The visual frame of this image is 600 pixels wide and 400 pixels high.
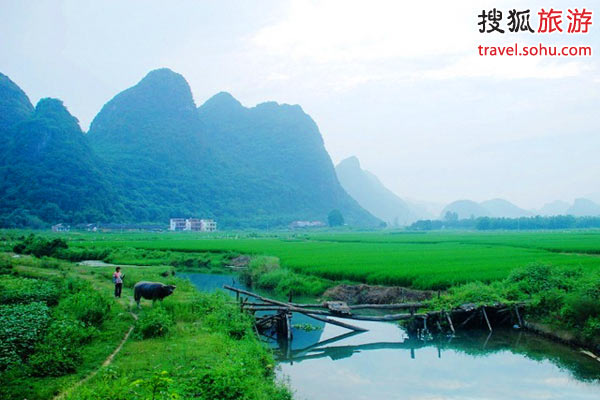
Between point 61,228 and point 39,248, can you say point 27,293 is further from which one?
point 61,228

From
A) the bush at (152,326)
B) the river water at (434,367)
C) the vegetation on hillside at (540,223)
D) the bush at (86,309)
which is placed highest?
the vegetation on hillside at (540,223)

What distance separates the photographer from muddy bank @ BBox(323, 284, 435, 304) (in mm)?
17013

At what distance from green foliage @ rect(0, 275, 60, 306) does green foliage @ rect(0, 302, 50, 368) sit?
1.31m

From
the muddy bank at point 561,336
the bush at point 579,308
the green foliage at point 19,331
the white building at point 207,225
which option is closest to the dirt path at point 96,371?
the green foliage at point 19,331

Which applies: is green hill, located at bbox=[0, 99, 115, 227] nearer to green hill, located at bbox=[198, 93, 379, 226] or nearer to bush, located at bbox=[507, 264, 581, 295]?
green hill, located at bbox=[198, 93, 379, 226]

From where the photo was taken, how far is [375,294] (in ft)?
57.9

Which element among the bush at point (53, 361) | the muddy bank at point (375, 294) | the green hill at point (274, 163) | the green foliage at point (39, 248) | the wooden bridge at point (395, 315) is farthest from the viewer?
the green hill at point (274, 163)

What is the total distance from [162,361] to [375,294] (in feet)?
36.7

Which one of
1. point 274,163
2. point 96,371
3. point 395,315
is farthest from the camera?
point 274,163

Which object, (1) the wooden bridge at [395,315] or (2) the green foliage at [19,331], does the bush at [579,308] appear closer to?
(1) the wooden bridge at [395,315]

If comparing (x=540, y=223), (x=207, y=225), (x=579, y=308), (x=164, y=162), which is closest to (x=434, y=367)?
(x=579, y=308)

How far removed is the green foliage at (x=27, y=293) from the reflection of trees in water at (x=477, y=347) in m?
6.31

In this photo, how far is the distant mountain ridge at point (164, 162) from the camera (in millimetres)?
73438

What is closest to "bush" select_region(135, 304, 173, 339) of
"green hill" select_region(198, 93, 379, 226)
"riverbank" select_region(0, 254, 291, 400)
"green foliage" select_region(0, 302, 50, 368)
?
"riverbank" select_region(0, 254, 291, 400)
